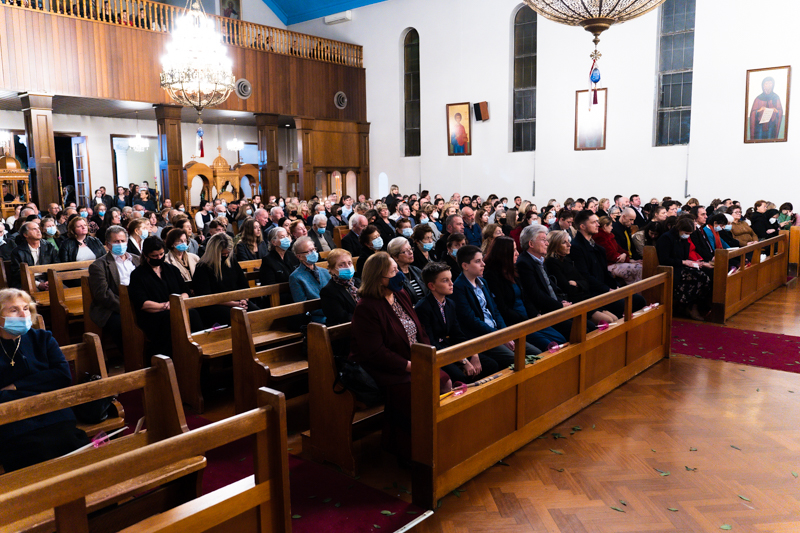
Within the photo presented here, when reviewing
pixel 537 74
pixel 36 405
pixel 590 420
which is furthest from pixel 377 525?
pixel 537 74

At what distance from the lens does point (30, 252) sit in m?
6.46

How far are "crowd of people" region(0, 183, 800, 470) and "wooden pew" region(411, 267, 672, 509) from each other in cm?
26

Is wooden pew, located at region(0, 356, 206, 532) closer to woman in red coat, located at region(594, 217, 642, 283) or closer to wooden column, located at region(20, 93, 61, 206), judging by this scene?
woman in red coat, located at region(594, 217, 642, 283)

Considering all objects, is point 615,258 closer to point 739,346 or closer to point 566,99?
point 739,346

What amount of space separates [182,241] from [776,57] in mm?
11595

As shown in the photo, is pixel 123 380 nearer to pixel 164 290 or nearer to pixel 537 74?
pixel 164 290

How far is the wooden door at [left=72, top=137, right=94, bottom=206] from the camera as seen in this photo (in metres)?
16.3

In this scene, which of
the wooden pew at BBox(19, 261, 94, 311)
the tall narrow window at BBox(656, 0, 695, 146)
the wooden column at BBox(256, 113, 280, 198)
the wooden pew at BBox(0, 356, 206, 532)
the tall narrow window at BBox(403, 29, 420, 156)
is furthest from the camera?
the tall narrow window at BBox(403, 29, 420, 156)

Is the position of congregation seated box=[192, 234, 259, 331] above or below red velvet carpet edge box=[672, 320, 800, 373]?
above

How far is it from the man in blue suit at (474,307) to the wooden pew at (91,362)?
82.2 inches

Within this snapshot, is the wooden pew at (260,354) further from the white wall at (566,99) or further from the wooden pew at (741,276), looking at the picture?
the white wall at (566,99)

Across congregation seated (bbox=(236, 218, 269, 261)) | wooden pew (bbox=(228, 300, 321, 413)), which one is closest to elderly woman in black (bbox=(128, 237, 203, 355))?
wooden pew (bbox=(228, 300, 321, 413))

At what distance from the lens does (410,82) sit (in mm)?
17047

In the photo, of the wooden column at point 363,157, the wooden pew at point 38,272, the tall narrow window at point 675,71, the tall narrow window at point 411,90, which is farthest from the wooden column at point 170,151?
the tall narrow window at point 675,71
